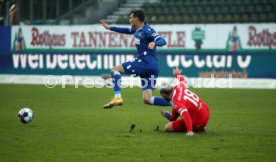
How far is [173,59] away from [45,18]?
8022 mm

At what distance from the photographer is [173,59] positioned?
26.3m

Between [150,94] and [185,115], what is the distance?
258 centimetres

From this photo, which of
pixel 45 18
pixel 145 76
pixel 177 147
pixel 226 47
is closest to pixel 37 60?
pixel 45 18

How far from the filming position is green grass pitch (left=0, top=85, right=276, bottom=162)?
937 centimetres

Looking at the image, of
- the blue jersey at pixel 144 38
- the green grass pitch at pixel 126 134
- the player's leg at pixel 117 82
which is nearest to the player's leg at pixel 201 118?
the green grass pitch at pixel 126 134

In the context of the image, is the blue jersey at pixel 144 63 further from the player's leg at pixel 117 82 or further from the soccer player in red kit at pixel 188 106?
the soccer player in red kit at pixel 188 106

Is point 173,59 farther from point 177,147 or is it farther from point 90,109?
point 177,147

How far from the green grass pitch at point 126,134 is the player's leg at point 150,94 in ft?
1.71

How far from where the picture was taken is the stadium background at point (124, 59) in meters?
12.3

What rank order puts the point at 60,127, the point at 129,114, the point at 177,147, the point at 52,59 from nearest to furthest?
the point at 177,147, the point at 60,127, the point at 129,114, the point at 52,59

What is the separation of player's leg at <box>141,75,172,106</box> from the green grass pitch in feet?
1.71

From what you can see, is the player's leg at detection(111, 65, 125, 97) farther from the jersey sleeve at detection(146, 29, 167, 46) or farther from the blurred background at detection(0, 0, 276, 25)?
the blurred background at detection(0, 0, 276, 25)

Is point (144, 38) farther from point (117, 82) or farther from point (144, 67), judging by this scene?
point (117, 82)

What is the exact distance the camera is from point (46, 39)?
2923 cm
